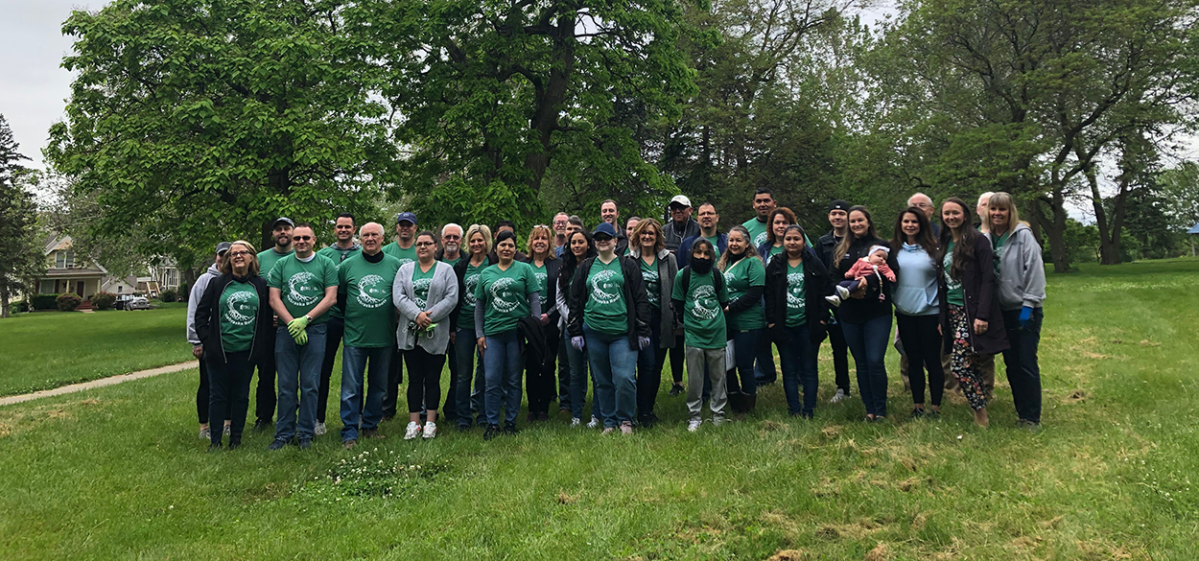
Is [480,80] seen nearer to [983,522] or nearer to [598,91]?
[598,91]

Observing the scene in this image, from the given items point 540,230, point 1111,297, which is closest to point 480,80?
point 540,230

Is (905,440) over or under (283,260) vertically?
under

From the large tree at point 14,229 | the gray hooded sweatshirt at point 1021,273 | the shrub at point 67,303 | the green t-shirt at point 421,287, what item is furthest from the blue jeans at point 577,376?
the shrub at point 67,303

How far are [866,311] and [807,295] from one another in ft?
1.84

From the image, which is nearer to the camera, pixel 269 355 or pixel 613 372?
pixel 613 372

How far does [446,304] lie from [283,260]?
1559 mm

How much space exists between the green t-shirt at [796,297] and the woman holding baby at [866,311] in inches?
12.6

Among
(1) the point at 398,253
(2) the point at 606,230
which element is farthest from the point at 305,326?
(2) the point at 606,230

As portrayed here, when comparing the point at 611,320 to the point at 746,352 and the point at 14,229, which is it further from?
the point at 14,229

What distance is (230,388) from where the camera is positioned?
20.6ft

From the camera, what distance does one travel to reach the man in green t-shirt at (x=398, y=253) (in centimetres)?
701

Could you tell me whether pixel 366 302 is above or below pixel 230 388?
above

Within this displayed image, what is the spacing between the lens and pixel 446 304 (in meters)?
6.38

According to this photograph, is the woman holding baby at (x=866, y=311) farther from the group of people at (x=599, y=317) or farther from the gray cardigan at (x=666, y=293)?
the gray cardigan at (x=666, y=293)
